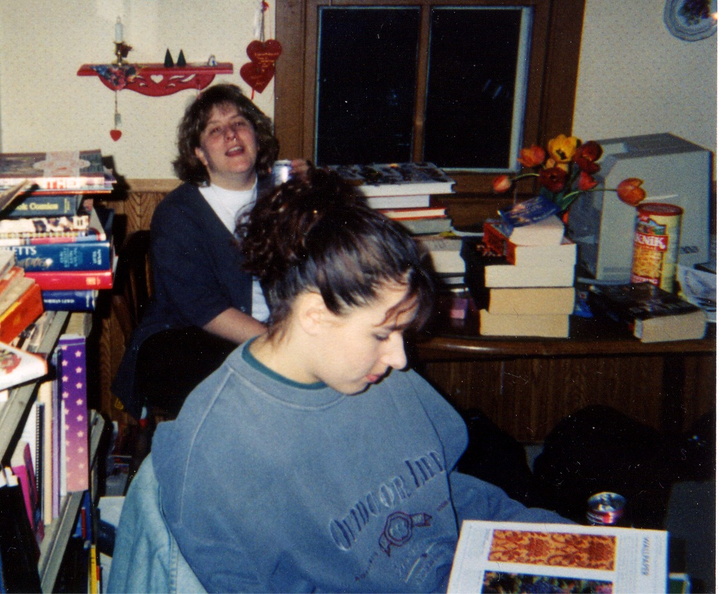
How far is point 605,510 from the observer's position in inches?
57.5

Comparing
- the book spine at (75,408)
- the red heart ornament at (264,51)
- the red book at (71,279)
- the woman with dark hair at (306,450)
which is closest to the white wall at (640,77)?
the red heart ornament at (264,51)

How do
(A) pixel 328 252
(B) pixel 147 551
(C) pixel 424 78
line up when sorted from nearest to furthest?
1. (B) pixel 147 551
2. (A) pixel 328 252
3. (C) pixel 424 78

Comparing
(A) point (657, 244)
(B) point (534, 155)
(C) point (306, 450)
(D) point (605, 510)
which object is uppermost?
(B) point (534, 155)

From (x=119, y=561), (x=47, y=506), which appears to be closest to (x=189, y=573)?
(x=119, y=561)

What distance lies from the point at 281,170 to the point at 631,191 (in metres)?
1.06

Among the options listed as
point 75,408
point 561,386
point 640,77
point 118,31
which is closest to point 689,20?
point 640,77

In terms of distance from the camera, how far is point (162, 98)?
236 cm

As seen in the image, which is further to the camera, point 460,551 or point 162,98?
point 162,98

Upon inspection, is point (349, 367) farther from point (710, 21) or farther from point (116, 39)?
point (710, 21)

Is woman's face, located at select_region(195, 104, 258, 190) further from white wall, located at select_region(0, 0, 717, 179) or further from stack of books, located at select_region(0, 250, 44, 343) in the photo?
stack of books, located at select_region(0, 250, 44, 343)

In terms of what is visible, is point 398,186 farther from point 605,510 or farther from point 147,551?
point 147,551

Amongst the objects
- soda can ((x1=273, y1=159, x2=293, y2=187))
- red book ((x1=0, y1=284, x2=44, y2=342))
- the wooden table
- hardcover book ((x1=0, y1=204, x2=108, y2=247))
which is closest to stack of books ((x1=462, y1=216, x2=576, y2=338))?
the wooden table

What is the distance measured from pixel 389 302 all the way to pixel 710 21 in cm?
194

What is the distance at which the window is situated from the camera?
238 centimetres
